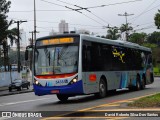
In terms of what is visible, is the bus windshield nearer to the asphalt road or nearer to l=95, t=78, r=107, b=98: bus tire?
the asphalt road

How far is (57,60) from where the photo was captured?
18578 millimetres

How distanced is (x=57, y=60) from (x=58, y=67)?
31 centimetres

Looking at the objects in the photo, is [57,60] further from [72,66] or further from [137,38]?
[137,38]

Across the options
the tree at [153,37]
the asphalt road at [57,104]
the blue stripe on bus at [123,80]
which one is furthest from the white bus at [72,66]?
the tree at [153,37]

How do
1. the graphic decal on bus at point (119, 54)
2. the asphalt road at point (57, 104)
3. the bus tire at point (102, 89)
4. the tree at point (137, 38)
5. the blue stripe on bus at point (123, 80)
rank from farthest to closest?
1. the tree at point (137, 38)
2. the blue stripe on bus at point (123, 80)
3. the graphic decal on bus at point (119, 54)
4. the bus tire at point (102, 89)
5. the asphalt road at point (57, 104)

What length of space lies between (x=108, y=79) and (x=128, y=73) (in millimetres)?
4159

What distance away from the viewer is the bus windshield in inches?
724

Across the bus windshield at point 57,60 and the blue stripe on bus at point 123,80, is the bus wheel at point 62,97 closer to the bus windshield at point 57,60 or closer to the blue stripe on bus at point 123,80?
the bus windshield at point 57,60

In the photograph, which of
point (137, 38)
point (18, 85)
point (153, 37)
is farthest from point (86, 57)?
point (153, 37)

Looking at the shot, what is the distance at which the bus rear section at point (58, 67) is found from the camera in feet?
59.9

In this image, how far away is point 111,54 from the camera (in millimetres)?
22453

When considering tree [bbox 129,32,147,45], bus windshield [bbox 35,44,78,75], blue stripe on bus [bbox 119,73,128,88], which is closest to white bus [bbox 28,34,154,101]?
bus windshield [bbox 35,44,78,75]

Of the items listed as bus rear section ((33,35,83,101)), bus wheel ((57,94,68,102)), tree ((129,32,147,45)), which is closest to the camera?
bus rear section ((33,35,83,101))

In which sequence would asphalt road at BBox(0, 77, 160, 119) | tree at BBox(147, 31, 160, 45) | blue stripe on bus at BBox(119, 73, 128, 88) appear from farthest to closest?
tree at BBox(147, 31, 160, 45) → blue stripe on bus at BBox(119, 73, 128, 88) → asphalt road at BBox(0, 77, 160, 119)
